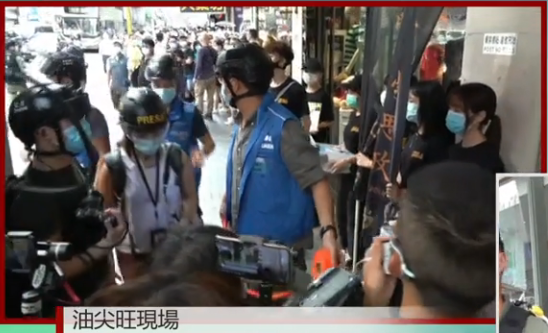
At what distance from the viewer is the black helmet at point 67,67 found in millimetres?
1170

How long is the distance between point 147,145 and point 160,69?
14cm

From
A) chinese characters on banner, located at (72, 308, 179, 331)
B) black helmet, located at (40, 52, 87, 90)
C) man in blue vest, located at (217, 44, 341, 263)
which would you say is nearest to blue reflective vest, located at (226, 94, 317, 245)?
man in blue vest, located at (217, 44, 341, 263)

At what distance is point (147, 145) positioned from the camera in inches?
47.5

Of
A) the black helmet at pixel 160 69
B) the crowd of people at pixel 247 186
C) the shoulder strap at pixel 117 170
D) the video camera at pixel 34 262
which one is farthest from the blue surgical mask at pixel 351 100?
the video camera at pixel 34 262

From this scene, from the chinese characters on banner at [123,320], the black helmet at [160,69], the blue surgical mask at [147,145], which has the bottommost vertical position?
the chinese characters on banner at [123,320]

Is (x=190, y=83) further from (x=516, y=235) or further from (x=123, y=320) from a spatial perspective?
(x=516, y=235)

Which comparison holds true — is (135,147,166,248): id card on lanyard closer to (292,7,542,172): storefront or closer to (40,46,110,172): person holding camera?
(40,46,110,172): person holding camera

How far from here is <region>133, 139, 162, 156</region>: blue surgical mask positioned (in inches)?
47.3

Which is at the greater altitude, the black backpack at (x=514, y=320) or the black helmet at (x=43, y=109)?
the black helmet at (x=43, y=109)

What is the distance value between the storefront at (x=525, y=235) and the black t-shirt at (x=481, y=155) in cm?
5

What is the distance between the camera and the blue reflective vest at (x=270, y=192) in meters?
1.22

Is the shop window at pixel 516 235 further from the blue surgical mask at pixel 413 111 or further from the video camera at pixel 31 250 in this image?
the video camera at pixel 31 250

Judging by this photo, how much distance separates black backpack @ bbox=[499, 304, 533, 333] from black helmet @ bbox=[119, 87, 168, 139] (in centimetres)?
71

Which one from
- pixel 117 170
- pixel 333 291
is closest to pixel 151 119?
pixel 117 170
